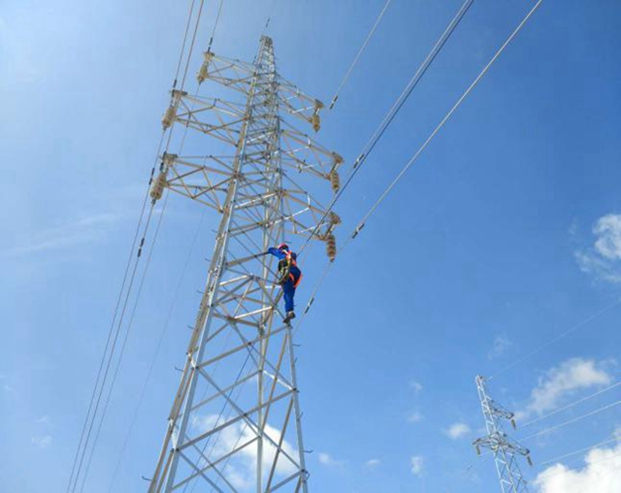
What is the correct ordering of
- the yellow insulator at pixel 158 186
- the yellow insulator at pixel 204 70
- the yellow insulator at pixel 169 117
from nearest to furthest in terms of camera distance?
the yellow insulator at pixel 158 186 < the yellow insulator at pixel 169 117 < the yellow insulator at pixel 204 70

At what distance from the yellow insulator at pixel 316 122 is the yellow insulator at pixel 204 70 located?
3445 mm

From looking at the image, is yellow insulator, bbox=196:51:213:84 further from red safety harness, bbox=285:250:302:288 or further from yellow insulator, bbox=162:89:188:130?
red safety harness, bbox=285:250:302:288

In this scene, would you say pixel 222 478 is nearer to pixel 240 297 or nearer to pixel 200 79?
pixel 240 297

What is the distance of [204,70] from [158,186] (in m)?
5.29

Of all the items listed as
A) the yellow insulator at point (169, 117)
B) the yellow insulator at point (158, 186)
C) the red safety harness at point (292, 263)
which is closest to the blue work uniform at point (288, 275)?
the red safety harness at point (292, 263)

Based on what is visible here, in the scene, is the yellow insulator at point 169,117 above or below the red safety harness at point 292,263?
above

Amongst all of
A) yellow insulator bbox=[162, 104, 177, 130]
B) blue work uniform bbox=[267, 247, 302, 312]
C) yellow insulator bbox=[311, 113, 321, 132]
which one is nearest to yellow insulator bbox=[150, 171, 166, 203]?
yellow insulator bbox=[162, 104, 177, 130]

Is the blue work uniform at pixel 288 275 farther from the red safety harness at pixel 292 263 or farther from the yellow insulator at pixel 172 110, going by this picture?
the yellow insulator at pixel 172 110

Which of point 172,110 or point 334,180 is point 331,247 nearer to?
point 334,180

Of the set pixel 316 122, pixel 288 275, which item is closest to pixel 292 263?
pixel 288 275

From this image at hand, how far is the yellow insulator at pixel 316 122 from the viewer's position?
50.1 feet

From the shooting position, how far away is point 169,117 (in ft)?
42.7

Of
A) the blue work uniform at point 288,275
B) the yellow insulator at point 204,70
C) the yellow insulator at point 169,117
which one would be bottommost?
the blue work uniform at point 288,275

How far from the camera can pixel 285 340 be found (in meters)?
8.84
